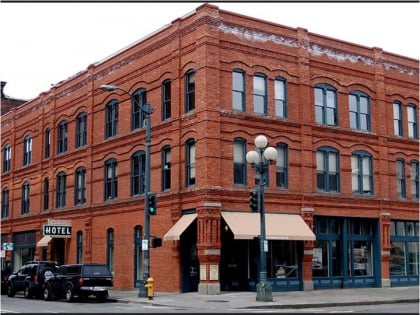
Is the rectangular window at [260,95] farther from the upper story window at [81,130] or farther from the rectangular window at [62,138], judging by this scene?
the rectangular window at [62,138]

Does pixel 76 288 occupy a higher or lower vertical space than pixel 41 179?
lower

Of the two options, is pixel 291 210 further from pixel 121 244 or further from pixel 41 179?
pixel 41 179

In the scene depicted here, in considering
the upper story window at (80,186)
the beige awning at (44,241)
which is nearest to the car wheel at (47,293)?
the upper story window at (80,186)

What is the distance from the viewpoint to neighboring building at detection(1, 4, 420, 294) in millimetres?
31875

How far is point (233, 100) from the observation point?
32656mm

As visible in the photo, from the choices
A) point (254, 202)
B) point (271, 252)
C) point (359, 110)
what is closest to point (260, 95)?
point (359, 110)

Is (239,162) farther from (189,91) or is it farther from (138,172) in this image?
(138,172)

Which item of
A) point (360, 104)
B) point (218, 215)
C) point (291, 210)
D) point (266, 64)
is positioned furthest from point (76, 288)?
point (360, 104)

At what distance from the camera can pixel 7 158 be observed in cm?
5350

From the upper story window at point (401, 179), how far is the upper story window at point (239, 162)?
10849 millimetres

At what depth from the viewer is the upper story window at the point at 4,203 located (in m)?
52.6

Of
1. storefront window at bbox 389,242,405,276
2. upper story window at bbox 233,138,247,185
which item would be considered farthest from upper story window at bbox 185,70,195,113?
storefront window at bbox 389,242,405,276

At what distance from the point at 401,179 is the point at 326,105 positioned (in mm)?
6718

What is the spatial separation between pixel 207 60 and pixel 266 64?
3.67 meters
